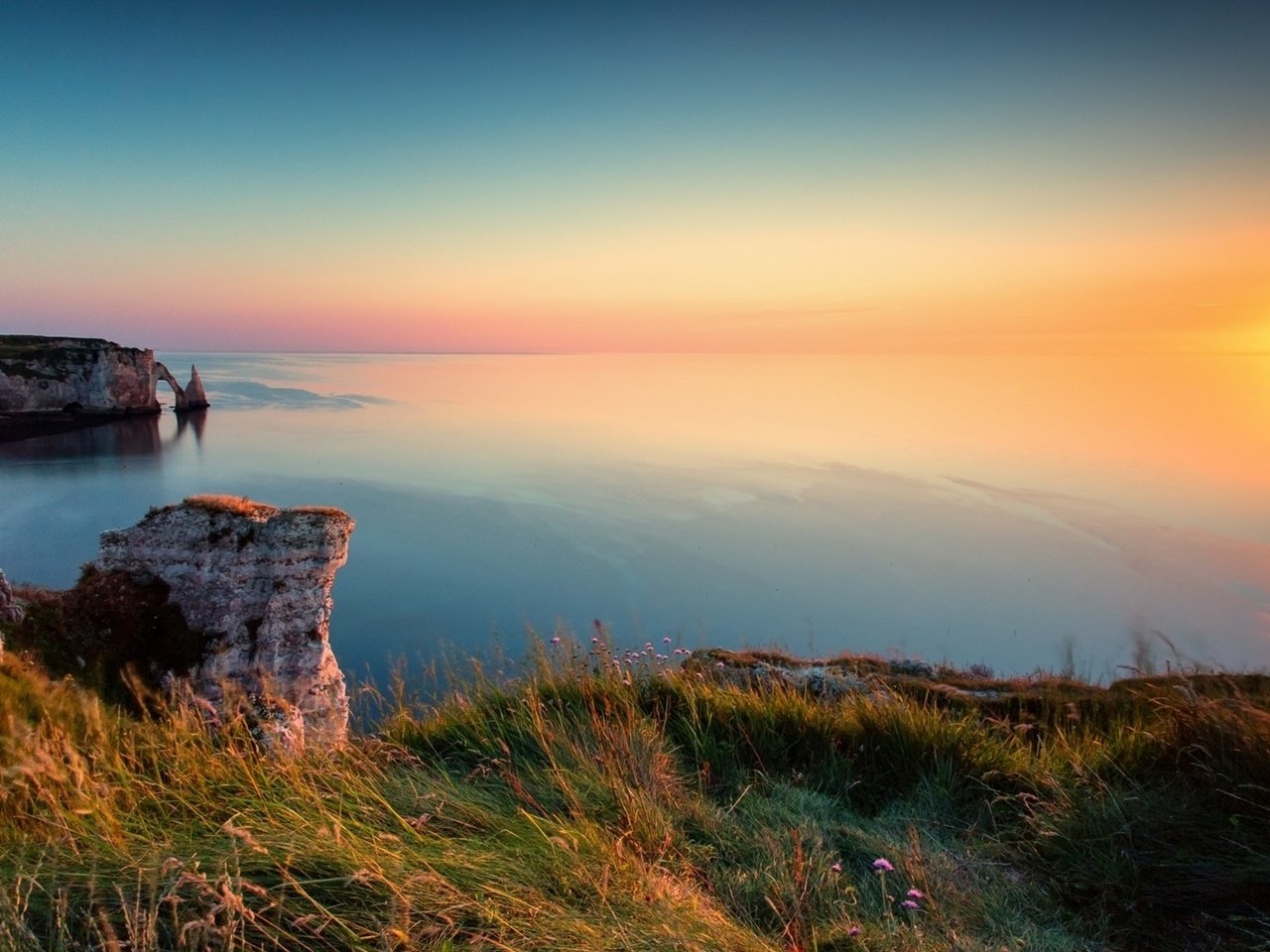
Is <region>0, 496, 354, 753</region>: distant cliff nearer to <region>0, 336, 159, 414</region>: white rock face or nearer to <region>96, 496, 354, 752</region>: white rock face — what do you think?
<region>96, 496, 354, 752</region>: white rock face

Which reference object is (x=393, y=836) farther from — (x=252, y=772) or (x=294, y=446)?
(x=294, y=446)

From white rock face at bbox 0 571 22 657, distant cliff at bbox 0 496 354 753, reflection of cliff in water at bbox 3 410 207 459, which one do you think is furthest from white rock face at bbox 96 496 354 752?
reflection of cliff in water at bbox 3 410 207 459

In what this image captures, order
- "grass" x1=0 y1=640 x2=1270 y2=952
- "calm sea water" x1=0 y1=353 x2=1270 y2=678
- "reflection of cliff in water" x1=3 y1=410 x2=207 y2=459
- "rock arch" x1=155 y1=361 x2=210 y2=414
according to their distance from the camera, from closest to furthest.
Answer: "grass" x1=0 y1=640 x2=1270 y2=952
"calm sea water" x1=0 y1=353 x2=1270 y2=678
"reflection of cliff in water" x1=3 y1=410 x2=207 y2=459
"rock arch" x1=155 y1=361 x2=210 y2=414

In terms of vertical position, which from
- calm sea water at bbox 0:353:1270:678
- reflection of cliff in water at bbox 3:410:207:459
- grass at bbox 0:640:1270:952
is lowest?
calm sea water at bbox 0:353:1270:678

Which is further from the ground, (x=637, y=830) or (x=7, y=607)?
(x=637, y=830)

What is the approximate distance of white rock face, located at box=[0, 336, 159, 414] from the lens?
315 ft

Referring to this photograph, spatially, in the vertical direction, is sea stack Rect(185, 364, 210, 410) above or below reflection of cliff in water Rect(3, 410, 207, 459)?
above

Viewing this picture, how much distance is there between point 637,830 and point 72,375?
441ft

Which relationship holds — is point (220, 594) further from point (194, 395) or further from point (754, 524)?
point (194, 395)

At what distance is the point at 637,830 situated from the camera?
141 inches

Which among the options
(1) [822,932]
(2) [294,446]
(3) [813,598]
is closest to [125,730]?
(1) [822,932]

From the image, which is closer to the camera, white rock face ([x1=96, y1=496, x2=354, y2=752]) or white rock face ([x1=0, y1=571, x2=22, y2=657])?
white rock face ([x1=0, y1=571, x2=22, y2=657])

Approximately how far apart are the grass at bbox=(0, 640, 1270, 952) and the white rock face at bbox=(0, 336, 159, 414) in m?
125

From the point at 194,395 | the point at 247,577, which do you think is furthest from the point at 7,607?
the point at 194,395
